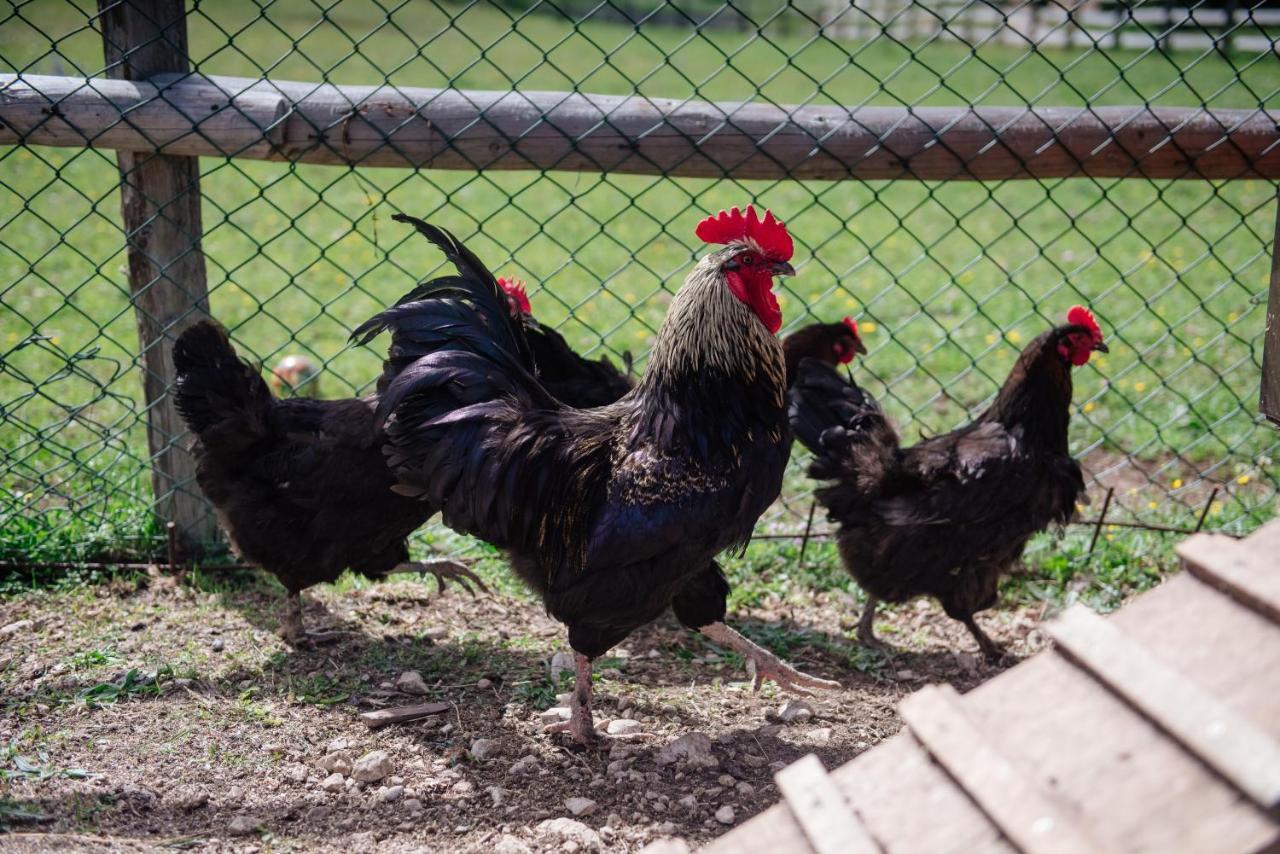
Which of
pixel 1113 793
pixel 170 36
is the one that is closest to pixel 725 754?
pixel 1113 793

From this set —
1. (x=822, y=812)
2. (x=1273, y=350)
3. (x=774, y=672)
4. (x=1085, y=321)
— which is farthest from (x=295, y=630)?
(x=1273, y=350)

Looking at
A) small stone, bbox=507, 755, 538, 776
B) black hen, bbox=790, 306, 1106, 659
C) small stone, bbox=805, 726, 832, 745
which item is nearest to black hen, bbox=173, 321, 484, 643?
small stone, bbox=507, 755, 538, 776

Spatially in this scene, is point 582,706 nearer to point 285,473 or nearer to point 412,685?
point 412,685

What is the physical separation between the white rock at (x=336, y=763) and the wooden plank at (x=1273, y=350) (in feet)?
10.4

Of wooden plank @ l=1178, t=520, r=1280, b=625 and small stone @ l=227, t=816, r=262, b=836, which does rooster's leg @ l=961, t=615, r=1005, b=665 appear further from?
small stone @ l=227, t=816, r=262, b=836

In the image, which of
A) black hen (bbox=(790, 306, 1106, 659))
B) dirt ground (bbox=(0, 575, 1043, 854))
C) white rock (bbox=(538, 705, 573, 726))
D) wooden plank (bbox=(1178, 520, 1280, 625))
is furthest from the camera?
black hen (bbox=(790, 306, 1106, 659))

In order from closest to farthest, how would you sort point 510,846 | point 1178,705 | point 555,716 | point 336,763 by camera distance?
point 1178,705 < point 510,846 < point 336,763 < point 555,716

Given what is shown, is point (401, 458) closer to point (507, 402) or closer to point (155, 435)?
point (507, 402)

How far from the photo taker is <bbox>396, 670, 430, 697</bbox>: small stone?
3.65 meters

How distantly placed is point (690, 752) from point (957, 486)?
1.55 m

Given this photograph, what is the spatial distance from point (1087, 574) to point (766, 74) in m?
18.2

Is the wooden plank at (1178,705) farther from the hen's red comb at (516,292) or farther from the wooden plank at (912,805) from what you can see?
the hen's red comb at (516,292)

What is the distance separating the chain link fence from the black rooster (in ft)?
1.78

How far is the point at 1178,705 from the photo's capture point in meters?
1.82
